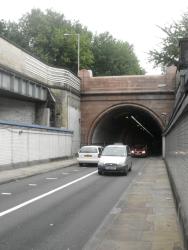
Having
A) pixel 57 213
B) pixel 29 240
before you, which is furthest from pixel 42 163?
pixel 29 240

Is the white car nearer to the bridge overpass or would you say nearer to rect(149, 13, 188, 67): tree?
rect(149, 13, 188, 67): tree

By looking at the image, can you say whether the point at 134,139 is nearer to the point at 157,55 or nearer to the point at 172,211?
the point at 157,55

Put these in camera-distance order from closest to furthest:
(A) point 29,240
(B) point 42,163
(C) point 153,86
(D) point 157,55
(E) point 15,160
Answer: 1. (A) point 29,240
2. (E) point 15,160
3. (B) point 42,163
4. (D) point 157,55
5. (C) point 153,86

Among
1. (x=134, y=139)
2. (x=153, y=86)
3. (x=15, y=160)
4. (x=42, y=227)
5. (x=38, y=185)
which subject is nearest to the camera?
(x=42, y=227)

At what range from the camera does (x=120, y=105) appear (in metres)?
50.8

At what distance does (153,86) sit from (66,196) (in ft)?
117

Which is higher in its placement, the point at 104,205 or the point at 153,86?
the point at 153,86

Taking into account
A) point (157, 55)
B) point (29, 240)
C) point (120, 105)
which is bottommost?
point (29, 240)

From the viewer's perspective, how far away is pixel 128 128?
8019 cm

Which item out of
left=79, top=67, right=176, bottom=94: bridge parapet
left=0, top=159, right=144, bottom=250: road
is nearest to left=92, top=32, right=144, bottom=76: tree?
left=79, top=67, right=176, bottom=94: bridge parapet

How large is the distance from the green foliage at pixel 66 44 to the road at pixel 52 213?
156 ft

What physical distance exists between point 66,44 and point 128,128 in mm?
19297

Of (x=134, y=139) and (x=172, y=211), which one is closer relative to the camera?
(x=172, y=211)

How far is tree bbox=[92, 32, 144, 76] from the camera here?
255 ft
